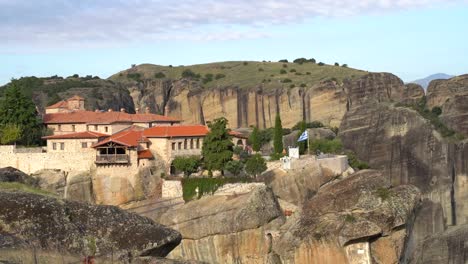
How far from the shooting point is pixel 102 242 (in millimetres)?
12930

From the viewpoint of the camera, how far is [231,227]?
47.6 meters

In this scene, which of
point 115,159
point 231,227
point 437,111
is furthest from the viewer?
point 437,111

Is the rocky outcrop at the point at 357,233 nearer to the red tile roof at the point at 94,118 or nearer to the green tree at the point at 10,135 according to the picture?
the red tile roof at the point at 94,118

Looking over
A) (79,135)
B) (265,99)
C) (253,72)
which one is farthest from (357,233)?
(253,72)

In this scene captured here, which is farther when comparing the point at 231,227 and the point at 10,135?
the point at 10,135

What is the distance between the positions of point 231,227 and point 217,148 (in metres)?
9.73

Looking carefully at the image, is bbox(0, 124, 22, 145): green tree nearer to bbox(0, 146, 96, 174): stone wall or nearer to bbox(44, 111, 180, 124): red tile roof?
bbox(0, 146, 96, 174): stone wall

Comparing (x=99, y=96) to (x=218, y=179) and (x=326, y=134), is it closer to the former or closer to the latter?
(x=326, y=134)

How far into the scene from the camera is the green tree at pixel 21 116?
5978cm

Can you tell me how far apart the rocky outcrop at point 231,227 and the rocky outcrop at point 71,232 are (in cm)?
3252

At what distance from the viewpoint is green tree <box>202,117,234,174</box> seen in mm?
55375

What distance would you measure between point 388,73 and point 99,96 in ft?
115

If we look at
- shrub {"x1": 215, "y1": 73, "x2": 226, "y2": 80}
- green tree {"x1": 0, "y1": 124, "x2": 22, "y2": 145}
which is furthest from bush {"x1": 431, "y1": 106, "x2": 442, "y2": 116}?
shrub {"x1": 215, "y1": 73, "x2": 226, "y2": 80}

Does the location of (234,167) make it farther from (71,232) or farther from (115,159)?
(71,232)
